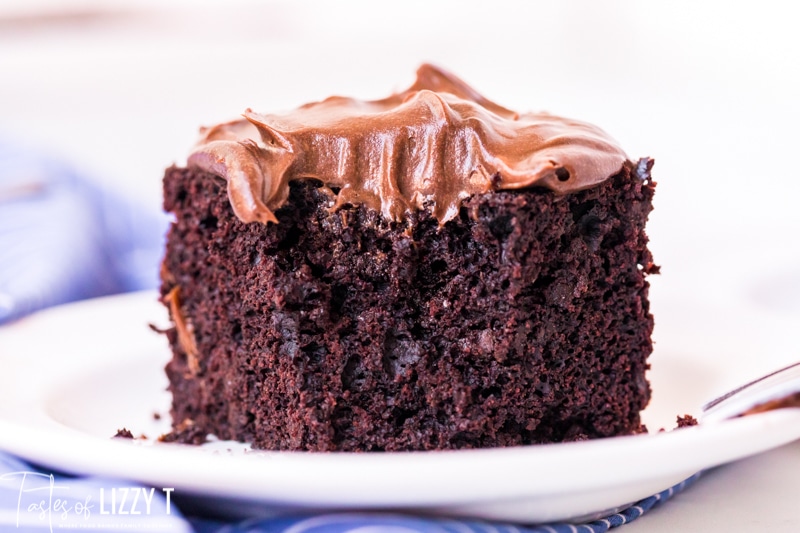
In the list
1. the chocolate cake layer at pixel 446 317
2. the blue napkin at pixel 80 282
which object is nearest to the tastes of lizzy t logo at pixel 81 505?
the blue napkin at pixel 80 282

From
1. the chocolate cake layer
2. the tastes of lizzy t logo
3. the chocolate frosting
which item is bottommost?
the tastes of lizzy t logo

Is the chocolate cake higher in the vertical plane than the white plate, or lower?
higher

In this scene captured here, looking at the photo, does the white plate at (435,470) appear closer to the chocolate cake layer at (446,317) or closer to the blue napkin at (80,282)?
the blue napkin at (80,282)

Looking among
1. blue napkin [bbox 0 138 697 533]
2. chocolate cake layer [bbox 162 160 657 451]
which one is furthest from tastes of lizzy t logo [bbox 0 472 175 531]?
chocolate cake layer [bbox 162 160 657 451]

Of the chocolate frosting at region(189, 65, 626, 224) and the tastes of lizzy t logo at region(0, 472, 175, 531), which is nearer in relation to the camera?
the tastes of lizzy t logo at region(0, 472, 175, 531)

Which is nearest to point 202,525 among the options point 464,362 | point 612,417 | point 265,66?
point 464,362

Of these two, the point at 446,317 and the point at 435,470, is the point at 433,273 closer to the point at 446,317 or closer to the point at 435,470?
the point at 446,317

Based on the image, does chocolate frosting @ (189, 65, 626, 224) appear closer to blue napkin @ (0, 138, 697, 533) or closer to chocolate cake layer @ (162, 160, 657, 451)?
chocolate cake layer @ (162, 160, 657, 451)

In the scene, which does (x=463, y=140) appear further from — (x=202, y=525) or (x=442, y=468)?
(x=202, y=525)
